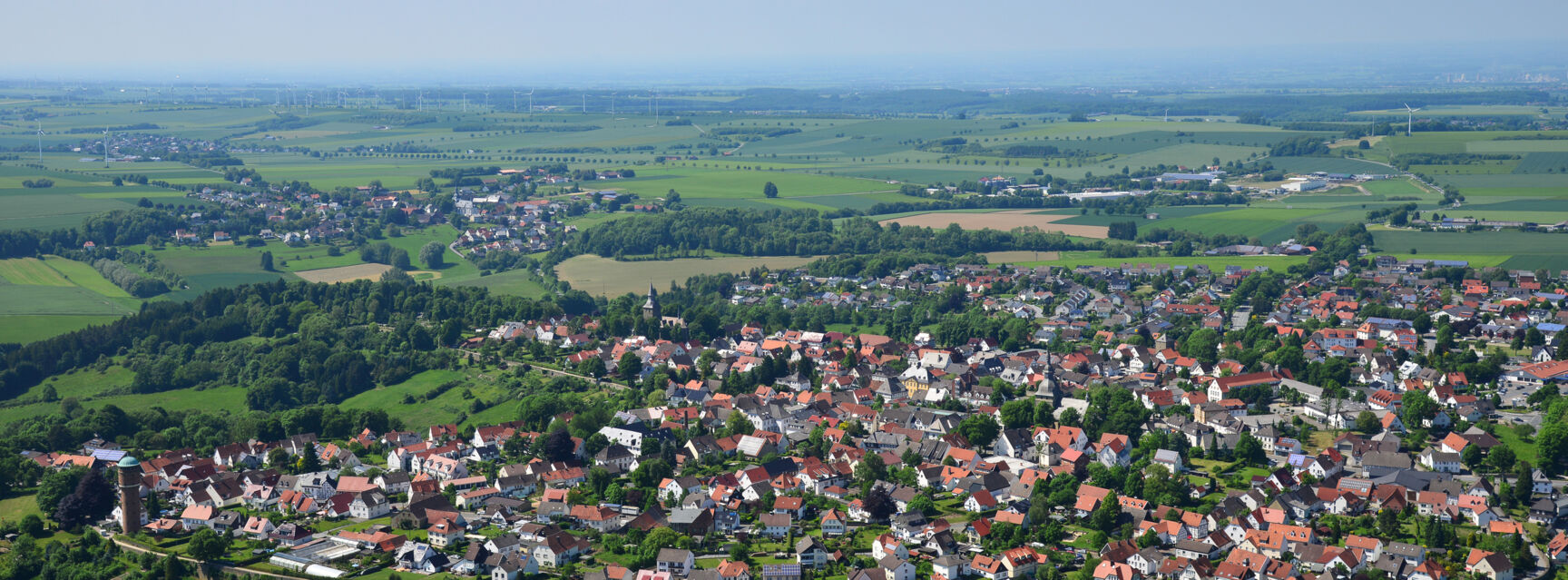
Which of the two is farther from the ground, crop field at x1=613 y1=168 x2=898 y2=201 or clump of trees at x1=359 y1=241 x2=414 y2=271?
crop field at x1=613 y1=168 x2=898 y2=201

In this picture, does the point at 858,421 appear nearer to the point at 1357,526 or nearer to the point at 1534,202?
the point at 1357,526

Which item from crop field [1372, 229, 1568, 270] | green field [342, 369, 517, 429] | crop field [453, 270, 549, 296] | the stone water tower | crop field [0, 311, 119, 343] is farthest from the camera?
crop field [453, 270, 549, 296]

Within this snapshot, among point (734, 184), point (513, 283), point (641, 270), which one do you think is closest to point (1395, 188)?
point (734, 184)

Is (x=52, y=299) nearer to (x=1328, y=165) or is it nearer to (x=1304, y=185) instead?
(x=1304, y=185)

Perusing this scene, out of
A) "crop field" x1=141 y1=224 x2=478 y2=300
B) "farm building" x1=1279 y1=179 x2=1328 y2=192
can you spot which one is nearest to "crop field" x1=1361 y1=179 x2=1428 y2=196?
"farm building" x1=1279 y1=179 x2=1328 y2=192

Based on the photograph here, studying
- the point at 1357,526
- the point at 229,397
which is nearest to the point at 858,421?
the point at 1357,526

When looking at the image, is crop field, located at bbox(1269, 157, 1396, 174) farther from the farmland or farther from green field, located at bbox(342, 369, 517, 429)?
green field, located at bbox(342, 369, 517, 429)
